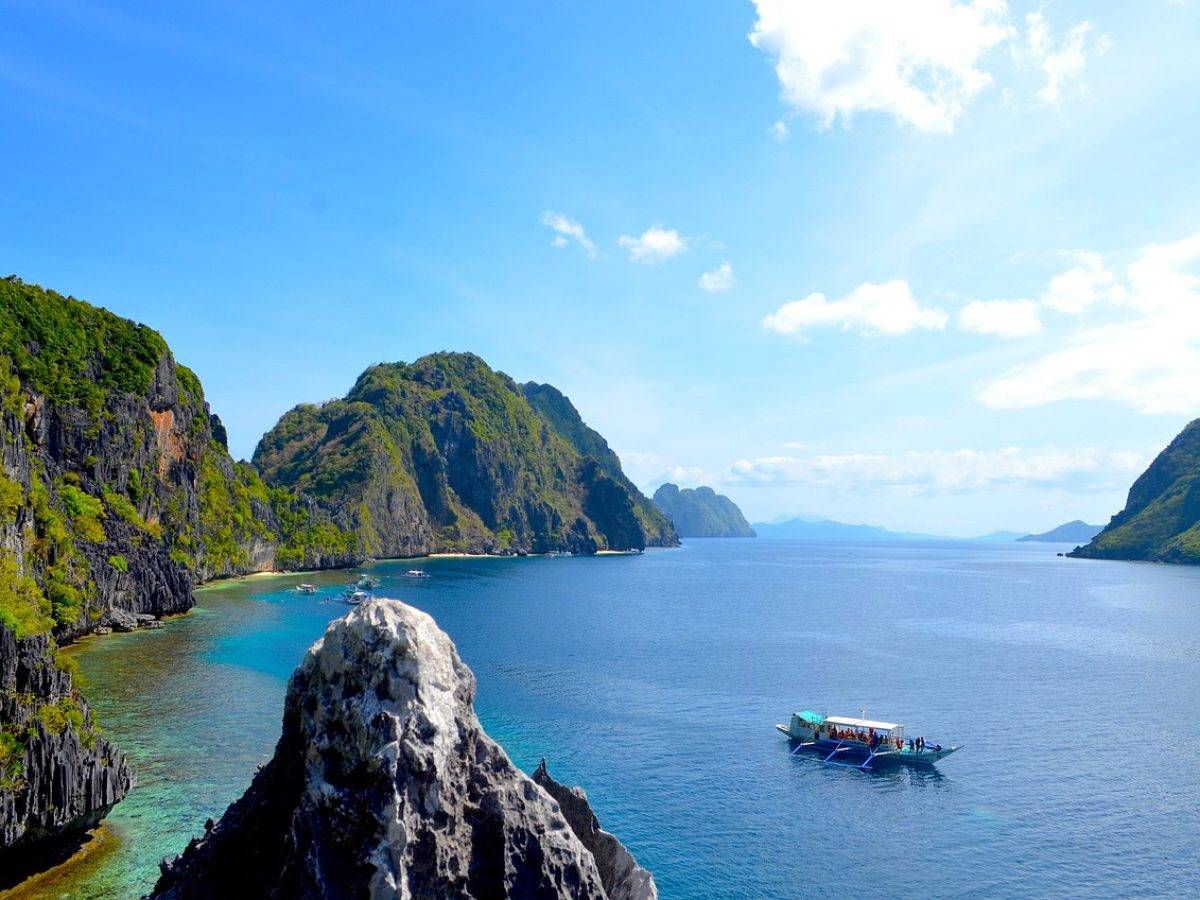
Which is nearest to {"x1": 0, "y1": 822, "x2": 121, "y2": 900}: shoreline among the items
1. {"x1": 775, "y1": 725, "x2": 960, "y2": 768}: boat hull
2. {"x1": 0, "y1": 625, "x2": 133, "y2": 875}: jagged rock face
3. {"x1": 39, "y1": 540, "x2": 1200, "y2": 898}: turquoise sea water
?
{"x1": 39, "y1": 540, "x2": 1200, "y2": 898}: turquoise sea water

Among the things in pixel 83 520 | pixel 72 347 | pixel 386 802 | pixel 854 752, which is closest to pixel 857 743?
pixel 854 752

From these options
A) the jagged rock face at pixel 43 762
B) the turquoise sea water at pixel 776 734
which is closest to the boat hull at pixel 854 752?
the turquoise sea water at pixel 776 734

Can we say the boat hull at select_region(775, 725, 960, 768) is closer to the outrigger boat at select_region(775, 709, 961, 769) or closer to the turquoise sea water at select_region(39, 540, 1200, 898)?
the outrigger boat at select_region(775, 709, 961, 769)

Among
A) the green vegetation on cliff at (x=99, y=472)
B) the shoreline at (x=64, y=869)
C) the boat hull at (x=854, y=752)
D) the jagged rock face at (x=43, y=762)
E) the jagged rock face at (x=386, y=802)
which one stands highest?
the green vegetation on cliff at (x=99, y=472)

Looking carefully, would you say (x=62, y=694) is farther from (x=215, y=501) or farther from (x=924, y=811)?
(x=215, y=501)

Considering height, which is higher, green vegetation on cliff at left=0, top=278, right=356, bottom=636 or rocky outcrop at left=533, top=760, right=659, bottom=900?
green vegetation on cliff at left=0, top=278, right=356, bottom=636

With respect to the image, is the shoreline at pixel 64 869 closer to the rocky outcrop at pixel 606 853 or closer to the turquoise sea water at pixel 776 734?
the turquoise sea water at pixel 776 734

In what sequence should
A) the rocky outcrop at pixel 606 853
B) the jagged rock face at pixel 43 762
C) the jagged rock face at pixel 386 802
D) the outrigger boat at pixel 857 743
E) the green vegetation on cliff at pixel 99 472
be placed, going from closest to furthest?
the jagged rock face at pixel 386 802
the rocky outcrop at pixel 606 853
the jagged rock face at pixel 43 762
the outrigger boat at pixel 857 743
the green vegetation on cliff at pixel 99 472
